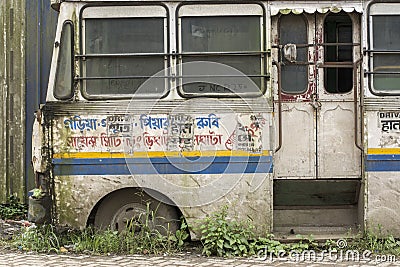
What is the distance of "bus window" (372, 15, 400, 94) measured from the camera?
7.74 metres

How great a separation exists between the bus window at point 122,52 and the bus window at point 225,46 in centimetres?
30

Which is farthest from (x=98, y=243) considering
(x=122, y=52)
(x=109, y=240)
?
(x=122, y=52)

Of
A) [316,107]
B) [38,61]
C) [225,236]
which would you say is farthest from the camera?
[38,61]

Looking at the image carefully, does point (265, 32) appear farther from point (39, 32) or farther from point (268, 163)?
point (39, 32)

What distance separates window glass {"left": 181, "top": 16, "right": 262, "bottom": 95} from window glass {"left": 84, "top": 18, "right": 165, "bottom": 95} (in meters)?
0.32

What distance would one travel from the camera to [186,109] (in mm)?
7691

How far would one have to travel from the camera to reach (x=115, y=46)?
25.3 ft

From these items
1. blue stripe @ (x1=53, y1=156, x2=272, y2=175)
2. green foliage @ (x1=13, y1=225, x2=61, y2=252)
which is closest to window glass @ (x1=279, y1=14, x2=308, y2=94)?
blue stripe @ (x1=53, y1=156, x2=272, y2=175)

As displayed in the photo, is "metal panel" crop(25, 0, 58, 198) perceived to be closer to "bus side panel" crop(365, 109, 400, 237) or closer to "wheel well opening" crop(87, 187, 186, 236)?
"wheel well opening" crop(87, 187, 186, 236)

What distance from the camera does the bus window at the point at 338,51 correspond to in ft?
25.9

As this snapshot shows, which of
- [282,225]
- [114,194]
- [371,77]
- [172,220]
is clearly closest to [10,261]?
[114,194]

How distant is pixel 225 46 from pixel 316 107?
127 cm

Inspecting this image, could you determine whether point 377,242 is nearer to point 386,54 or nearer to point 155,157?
point 386,54

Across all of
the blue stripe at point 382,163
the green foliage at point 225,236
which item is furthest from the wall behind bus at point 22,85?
the blue stripe at point 382,163
